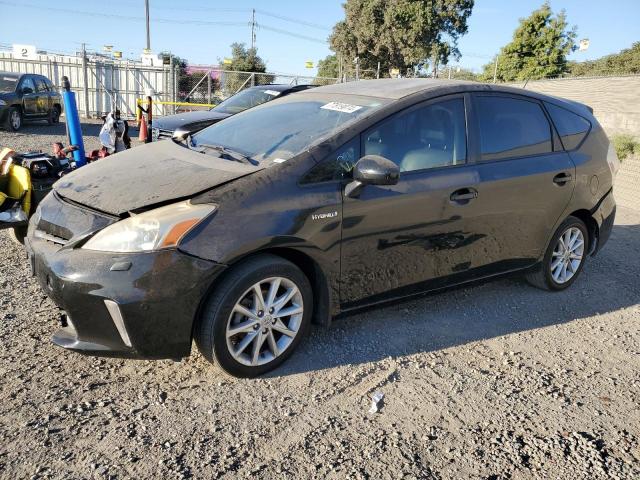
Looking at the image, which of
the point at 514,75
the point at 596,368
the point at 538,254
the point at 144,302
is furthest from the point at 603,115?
the point at 514,75

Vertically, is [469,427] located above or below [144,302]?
below

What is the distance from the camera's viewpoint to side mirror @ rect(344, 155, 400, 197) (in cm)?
319

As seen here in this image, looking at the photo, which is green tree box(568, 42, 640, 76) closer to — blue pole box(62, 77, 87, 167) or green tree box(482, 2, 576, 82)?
green tree box(482, 2, 576, 82)

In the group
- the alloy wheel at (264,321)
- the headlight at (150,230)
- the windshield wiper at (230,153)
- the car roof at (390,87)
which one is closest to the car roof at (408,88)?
the car roof at (390,87)

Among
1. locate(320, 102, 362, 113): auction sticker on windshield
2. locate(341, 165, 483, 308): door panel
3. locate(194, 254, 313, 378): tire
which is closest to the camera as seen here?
locate(194, 254, 313, 378): tire

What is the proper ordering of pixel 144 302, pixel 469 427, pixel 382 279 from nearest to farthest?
pixel 144 302 → pixel 469 427 → pixel 382 279

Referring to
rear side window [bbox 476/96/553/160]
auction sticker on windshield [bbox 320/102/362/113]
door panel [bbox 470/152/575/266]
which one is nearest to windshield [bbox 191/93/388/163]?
auction sticker on windshield [bbox 320/102/362/113]

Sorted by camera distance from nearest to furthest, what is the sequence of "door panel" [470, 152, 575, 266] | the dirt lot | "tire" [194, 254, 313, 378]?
the dirt lot
"tire" [194, 254, 313, 378]
"door panel" [470, 152, 575, 266]

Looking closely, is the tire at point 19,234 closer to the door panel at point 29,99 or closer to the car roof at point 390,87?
the car roof at point 390,87

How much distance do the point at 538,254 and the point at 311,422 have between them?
2.69 m

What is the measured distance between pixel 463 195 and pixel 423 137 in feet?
1.64

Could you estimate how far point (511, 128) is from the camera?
4.26 m

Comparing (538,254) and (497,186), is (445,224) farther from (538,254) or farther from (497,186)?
(538,254)

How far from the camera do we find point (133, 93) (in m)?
21.5
